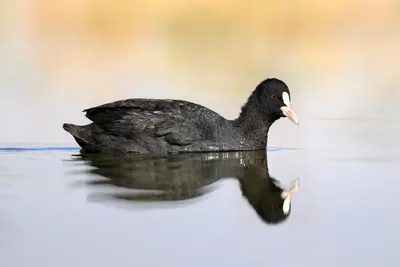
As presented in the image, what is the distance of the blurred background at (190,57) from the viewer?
13.5 metres

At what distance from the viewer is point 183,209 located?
5.75 metres

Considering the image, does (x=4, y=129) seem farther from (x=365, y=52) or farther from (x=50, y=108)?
(x=365, y=52)

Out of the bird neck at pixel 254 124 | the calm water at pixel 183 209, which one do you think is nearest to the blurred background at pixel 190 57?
the bird neck at pixel 254 124

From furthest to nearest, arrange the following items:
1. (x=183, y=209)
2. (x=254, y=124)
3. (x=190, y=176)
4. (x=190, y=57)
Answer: (x=190, y=57) < (x=254, y=124) < (x=190, y=176) < (x=183, y=209)

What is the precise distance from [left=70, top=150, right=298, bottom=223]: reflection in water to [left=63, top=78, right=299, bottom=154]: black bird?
188 millimetres

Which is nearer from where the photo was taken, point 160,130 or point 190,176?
point 190,176

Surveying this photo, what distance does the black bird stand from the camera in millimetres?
9281

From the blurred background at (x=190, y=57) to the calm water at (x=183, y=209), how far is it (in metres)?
1.85

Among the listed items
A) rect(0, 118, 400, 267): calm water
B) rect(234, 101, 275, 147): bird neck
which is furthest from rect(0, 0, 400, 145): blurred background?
rect(0, 118, 400, 267): calm water

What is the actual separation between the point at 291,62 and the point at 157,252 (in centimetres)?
1376

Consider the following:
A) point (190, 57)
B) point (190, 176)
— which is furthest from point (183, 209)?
point (190, 57)

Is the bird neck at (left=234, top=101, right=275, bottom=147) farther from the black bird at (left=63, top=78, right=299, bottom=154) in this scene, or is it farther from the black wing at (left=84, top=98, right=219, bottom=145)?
the black wing at (left=84, top=98, right=219, bottom=145)

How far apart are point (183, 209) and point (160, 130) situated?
12.1 ft

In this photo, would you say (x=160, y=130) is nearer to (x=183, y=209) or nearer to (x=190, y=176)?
(x=190, y=176)
